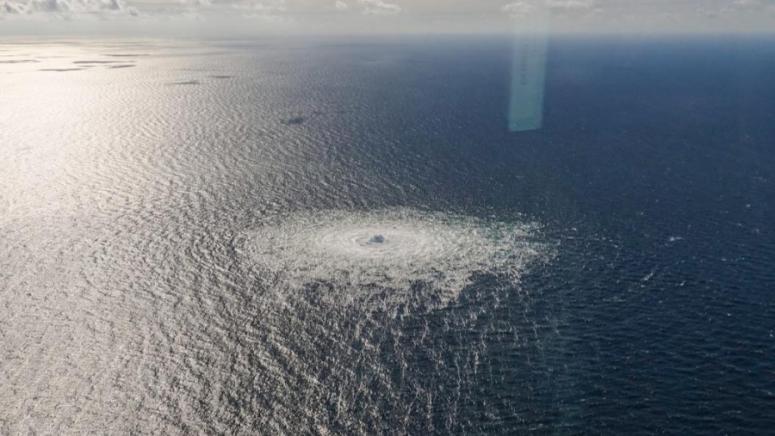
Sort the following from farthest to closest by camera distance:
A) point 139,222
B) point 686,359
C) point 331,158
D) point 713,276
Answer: point 331,158 → point 139,222 → point 713,276 → point 686,359

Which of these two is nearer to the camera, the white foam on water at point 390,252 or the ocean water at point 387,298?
the ocean water at point 387,298

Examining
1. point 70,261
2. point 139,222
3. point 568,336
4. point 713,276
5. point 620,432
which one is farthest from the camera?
point 139,222

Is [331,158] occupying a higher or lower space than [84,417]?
higher

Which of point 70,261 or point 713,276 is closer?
point 713,276

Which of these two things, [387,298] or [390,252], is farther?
[390,252]

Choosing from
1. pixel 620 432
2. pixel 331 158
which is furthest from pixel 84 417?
pixel 331 158

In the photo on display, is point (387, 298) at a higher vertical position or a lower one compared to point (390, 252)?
lower

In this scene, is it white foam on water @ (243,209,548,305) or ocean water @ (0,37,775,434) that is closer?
ocean water @ (0,37,775,434)

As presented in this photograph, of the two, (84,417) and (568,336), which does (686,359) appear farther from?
(84,417)
